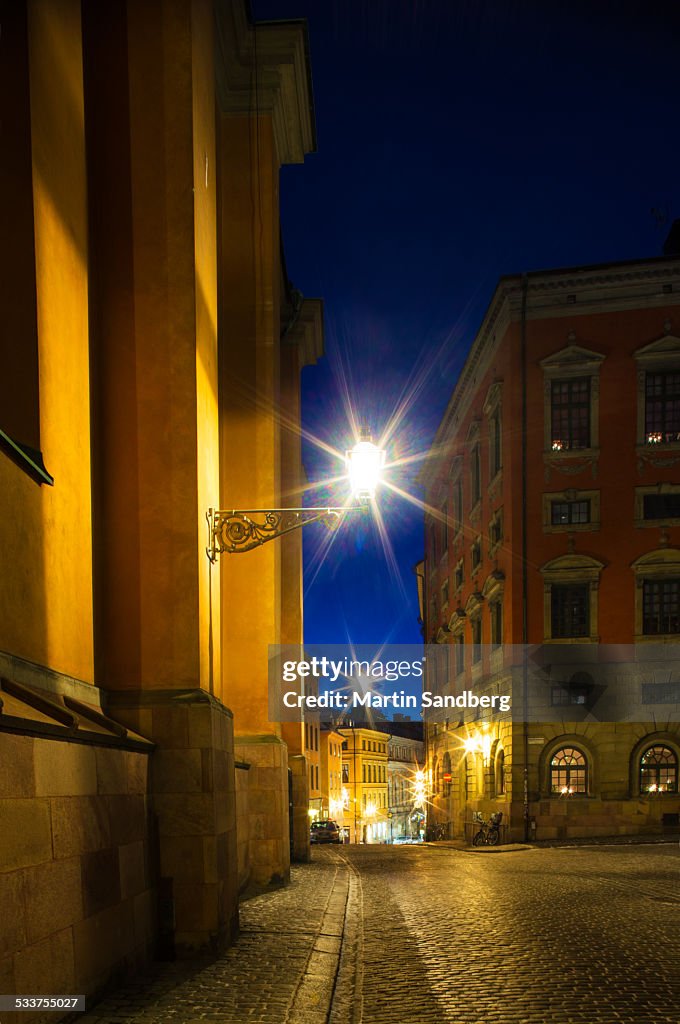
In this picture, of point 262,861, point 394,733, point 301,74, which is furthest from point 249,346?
point 394,733

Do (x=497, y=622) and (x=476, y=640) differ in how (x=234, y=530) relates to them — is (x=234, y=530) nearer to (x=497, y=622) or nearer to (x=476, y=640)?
(x=497, y=622)

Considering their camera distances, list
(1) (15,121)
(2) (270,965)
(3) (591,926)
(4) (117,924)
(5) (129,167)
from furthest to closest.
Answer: (3) (591,926) → (5) (129,167) → (2) (270,965) → (1) (15,121) → (4) (117,924)

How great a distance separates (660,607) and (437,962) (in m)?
26.2

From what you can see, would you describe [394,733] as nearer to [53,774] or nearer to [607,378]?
[607,378]

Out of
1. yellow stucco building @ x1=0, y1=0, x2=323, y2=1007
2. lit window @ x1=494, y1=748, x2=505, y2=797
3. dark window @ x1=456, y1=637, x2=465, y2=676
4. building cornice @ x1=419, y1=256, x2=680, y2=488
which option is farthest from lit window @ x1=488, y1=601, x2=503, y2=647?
yellow stucco building @ x1=0, y1=0, x2=323, y2=1007

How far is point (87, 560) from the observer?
28.4ft

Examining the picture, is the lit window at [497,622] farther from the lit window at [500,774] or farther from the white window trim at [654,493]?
the white window trim at [654,493]

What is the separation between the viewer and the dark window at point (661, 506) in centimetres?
3303

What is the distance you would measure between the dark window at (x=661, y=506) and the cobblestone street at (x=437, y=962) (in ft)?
64.5

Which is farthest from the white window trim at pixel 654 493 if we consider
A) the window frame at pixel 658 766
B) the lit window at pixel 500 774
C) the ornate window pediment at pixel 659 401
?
the lit window at pixel 500 774

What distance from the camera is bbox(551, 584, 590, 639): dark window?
33031mm

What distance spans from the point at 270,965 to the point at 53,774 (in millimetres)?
3380

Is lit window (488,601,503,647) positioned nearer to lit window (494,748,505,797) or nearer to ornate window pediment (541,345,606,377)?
lit window (494,748,505,797)

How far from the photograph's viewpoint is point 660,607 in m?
32.6
